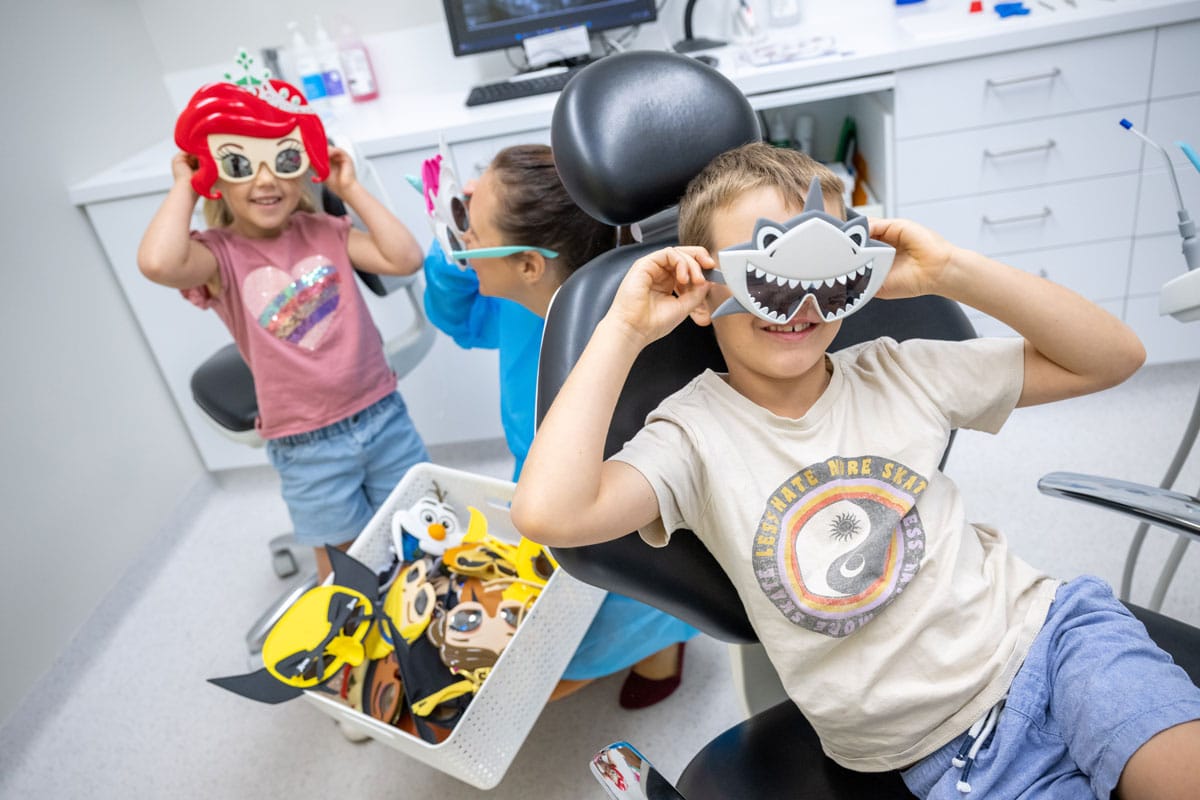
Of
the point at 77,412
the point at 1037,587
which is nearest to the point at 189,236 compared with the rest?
Answer: the point at 77,412

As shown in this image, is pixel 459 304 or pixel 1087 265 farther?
pixel 1087 265

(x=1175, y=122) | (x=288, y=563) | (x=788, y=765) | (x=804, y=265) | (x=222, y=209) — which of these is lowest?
(x=288, y=563)

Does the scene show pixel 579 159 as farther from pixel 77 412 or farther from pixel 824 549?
pixel 77 412

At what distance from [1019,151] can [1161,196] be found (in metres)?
0.36

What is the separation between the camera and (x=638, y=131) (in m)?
0.98

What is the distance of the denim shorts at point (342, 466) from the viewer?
1746 millimetres

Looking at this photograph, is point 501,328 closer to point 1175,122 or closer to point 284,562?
point 284,562

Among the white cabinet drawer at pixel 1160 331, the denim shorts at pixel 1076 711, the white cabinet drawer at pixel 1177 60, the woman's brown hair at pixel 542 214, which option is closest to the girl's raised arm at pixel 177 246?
the woman's brown hair at pixel 542 214

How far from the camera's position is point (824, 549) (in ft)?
3.14

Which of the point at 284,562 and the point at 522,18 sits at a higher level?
the point at 522,18

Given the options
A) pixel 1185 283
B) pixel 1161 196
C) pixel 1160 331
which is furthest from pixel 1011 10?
pixel 1185 283

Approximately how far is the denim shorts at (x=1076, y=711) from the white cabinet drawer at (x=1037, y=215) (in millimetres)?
1346

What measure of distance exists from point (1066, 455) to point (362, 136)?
6.04 feet

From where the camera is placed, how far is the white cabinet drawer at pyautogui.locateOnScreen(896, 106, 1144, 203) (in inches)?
77.6
